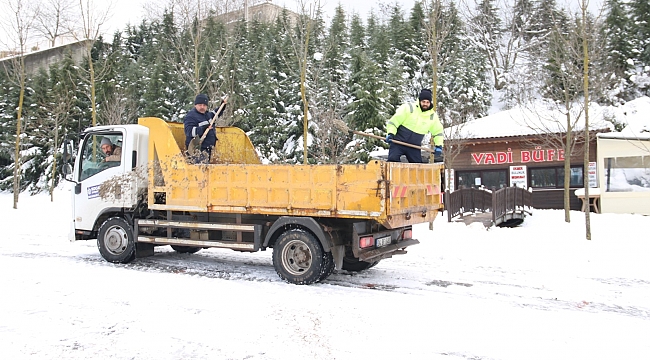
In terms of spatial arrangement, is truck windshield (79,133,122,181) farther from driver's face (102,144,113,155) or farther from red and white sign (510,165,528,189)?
red and white sign (510,165,528,189)

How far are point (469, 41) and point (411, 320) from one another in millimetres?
48432

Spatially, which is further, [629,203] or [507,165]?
[507,165]

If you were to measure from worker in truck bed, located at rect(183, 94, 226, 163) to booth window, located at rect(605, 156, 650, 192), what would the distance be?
54.1 ft

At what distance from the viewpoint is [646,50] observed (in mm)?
33781

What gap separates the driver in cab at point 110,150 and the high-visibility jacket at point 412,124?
4.56m

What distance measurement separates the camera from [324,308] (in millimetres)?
5859

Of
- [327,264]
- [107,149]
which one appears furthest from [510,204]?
[107,149]

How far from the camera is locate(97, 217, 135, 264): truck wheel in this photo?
856 cm

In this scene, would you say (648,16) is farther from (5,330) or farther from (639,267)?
(5,330)

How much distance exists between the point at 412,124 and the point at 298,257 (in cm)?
279

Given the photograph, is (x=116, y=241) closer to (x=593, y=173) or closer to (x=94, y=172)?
(x=94, y=172)

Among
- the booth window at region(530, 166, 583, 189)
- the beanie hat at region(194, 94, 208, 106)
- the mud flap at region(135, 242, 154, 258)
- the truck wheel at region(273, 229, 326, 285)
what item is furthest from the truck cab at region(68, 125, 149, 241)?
the booth window at region(530, 166, 583, 189)

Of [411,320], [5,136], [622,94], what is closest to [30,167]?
[5,136]

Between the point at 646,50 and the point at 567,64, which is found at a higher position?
the point at 646,50
